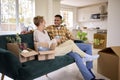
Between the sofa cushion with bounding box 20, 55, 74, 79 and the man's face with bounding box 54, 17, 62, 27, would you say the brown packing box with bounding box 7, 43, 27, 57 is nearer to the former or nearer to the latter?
the sofa cushion with bounding box 20, 55, 74, 79

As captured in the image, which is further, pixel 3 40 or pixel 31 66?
pixel 3 40

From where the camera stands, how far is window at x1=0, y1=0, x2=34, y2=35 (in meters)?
4.38

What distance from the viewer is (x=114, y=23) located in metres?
4.45

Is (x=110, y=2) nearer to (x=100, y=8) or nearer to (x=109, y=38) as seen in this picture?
(x=109, y=38)

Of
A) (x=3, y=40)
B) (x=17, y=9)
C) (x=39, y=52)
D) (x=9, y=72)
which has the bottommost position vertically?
(x=9, y=72)

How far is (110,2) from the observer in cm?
454

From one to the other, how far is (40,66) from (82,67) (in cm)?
75

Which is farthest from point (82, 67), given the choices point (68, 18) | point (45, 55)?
point (68, 18)

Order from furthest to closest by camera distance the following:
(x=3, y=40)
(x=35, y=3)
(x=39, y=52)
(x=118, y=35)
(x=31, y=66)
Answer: (x=35, y=3), (x=118, y=35), (x=3, y=40), (x=39, y=52), (x=31, y=66)

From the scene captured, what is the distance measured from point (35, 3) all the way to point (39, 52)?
3.26m

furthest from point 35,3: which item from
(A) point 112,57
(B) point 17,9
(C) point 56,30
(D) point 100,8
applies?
(D) point 100,8

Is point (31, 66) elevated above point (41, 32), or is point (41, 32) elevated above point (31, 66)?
point (41, 32)

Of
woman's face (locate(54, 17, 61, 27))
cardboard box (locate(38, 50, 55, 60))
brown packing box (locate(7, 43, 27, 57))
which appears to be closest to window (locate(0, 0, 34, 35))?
woman's face (locate(54, 17, 61, 27))

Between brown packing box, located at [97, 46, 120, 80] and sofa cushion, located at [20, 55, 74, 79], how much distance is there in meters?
0.69
